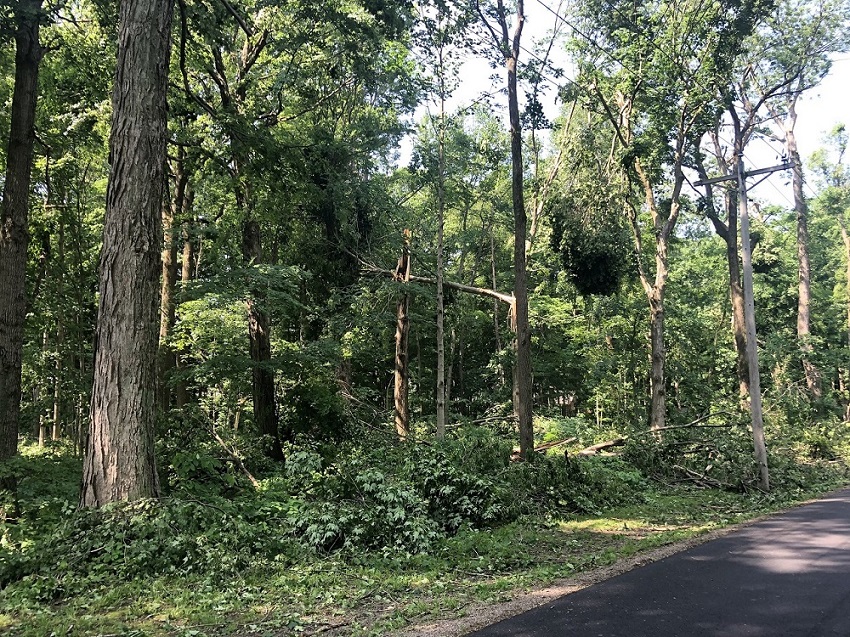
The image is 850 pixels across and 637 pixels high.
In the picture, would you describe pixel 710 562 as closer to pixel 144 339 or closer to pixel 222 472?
pixel 144 339

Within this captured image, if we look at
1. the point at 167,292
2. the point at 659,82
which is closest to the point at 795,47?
the point at 659,82

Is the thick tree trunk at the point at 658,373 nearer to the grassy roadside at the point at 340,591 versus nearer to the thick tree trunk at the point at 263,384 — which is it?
the grassy roadside at the point at 340,591

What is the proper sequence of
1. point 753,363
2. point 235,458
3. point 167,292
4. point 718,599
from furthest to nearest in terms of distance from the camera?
point 167,292 < point 753,363 < point 235,458 < point 718,599

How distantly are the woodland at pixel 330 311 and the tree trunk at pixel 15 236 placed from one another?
0.05 metres

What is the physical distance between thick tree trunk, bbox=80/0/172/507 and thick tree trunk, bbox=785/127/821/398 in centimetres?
2621

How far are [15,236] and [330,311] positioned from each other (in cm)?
868

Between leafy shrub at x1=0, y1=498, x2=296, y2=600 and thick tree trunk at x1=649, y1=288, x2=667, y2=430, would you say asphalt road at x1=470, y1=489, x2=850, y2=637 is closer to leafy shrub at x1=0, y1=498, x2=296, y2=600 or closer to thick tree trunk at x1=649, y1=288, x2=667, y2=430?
leafy shrub at x1=0, y1=498, x2=296, y2=600

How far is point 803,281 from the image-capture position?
88.5ft

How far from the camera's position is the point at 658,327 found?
18391mm

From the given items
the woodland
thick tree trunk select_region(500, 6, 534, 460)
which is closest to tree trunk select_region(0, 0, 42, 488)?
the woodland

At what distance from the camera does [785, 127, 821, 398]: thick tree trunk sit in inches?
964

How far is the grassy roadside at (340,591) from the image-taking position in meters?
4.62

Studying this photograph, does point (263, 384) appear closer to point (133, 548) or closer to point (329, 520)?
point (329, 520)

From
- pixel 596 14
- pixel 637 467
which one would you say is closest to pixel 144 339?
pixel 637 467
